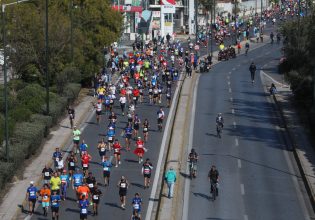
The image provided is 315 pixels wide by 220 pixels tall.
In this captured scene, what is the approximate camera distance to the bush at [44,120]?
4724 cm

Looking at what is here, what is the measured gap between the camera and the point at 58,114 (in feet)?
170

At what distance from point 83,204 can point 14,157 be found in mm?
9073

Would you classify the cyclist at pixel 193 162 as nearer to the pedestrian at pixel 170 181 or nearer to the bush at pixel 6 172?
the pedestrian at pixel 170 181

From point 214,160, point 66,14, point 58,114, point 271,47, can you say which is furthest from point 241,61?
point 214,160

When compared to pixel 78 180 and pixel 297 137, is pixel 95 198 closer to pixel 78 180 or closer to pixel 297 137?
pixel 78 180

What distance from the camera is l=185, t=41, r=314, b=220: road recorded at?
3369 centimetres

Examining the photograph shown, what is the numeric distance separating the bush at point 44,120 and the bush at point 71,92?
7.51 metres

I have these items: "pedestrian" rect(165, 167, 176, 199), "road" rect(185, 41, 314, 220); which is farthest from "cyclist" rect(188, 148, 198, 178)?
"pedestrian" rect(165, 167, 176, 199)

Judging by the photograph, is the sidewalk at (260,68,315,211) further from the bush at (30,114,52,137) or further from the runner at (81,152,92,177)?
the bush at (30,114,52,137)

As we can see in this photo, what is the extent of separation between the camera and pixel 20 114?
47375 millimetres

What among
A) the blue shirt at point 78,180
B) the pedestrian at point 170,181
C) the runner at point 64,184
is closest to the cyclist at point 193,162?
the pedestrian at point 170,181

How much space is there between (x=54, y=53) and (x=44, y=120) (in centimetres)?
1535

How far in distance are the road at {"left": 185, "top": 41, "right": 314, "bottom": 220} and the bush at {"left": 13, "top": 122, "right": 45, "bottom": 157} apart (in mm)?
8172

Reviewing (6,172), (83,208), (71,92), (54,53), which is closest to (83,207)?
(83,208)
